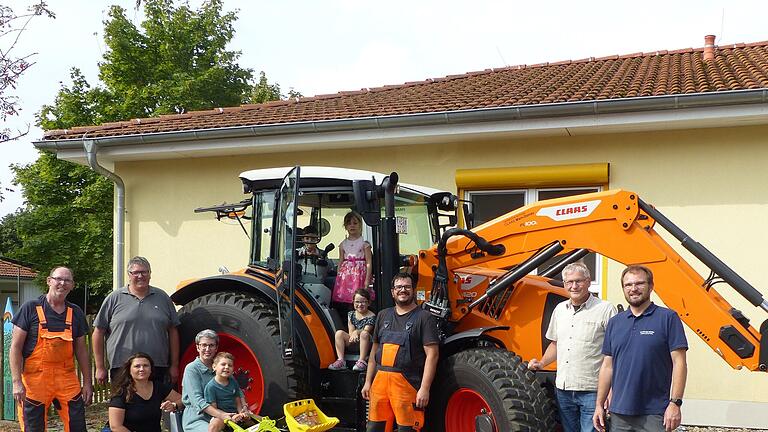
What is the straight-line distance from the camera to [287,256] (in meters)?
6.13

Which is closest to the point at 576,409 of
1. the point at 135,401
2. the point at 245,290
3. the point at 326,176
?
Answer: the point at 326,176

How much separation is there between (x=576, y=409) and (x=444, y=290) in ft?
4.23

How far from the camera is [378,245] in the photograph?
5.96 meters

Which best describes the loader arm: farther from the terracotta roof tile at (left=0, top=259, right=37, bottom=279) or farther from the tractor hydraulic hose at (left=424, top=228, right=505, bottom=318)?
the terracotta roof tile at (left=0, top=259, right=37, bottom=279)

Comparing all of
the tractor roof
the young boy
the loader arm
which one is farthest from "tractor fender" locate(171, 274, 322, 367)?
the loader arm

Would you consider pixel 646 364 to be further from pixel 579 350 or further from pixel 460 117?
pixel 460 117

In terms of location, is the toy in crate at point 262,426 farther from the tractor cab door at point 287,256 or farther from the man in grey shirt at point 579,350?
the man in grey shirt at point 579,350

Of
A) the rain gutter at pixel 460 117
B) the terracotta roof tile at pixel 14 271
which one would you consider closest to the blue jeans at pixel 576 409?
the rain gutter at pixel 460 117

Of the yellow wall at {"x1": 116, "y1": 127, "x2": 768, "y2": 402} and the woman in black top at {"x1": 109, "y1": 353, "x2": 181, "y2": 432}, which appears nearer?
the woman in black top at {"x1": 109, "y1": 353, "x2": 181, "y2": 432}

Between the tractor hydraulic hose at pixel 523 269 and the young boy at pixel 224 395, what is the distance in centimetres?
186

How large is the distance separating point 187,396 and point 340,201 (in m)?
1.89

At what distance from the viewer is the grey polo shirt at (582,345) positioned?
5082mm

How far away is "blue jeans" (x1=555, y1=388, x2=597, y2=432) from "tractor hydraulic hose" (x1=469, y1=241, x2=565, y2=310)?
0.84 meters

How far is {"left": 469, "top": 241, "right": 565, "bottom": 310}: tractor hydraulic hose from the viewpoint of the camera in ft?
18.5
